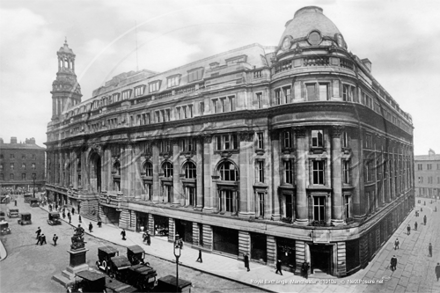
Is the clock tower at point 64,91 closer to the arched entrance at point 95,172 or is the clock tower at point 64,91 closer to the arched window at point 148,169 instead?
the arched entrance at point 95,172

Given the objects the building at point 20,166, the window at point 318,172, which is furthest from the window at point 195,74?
the building at point 20,166

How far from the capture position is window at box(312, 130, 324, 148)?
25.6m

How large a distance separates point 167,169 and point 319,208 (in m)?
21.3

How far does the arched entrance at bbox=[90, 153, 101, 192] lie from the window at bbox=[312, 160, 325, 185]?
4159 cm

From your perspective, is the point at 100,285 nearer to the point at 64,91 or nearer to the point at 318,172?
the point at 318,172

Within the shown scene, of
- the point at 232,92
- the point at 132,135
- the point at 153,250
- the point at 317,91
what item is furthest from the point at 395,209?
the point at 132,135

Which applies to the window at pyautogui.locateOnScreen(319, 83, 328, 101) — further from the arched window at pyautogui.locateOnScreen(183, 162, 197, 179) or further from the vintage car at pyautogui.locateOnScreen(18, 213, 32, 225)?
the vintage car at pyautogui.locateOnScreen(18, 213, 32, 225)

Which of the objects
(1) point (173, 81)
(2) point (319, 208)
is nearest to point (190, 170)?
(1) point (173, 81)

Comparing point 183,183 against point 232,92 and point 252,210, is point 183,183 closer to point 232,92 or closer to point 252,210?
point 252,210

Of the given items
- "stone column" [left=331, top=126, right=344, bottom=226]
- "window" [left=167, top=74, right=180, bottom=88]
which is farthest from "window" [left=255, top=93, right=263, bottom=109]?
"window" [left=167, top=74, right=180, bottom=88]

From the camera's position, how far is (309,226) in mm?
25109

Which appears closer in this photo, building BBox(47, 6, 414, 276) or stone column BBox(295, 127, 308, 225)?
building BBox(47, 6, 414, 276)

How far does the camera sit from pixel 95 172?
53.2m

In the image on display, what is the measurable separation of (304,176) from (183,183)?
16.8 metres
